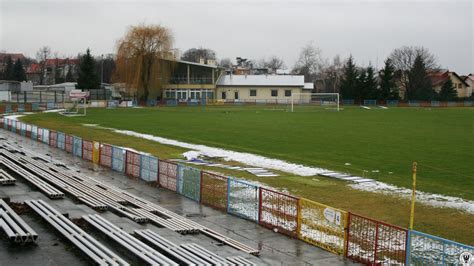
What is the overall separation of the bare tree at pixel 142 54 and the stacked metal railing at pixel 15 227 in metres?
84.2

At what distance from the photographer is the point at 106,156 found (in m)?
27.8

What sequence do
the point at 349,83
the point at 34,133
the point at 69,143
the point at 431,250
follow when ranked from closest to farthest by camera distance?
the point at 431,250
the point at 69,143
the point at 34,133
the point at 349,83

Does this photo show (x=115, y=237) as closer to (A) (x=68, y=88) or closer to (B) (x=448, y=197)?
(B) (x=448, y=197)

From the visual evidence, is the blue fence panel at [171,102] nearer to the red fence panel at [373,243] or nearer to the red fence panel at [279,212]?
the red fence panel at [279,212]

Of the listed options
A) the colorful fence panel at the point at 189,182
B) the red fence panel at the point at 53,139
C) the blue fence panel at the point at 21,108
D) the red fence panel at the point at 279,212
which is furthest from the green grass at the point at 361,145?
the blue fence panel at the point at 21,108

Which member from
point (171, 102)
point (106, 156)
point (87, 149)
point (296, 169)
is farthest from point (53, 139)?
point (171, 102)

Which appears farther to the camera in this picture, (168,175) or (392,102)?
(392,102)

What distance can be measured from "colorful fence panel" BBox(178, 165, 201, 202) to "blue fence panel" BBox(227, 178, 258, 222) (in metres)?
2.02

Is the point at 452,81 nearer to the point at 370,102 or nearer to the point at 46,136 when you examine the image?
the point at 370,102

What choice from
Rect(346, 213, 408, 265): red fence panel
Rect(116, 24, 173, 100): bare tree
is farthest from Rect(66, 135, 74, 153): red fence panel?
Rect(116, 24, 173, 100): bare tree

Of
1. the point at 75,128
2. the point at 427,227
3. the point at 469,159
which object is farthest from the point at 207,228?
the point at 75,128

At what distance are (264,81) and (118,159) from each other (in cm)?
9109

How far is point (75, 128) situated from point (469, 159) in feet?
114

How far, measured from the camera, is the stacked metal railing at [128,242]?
11637 millimetres
